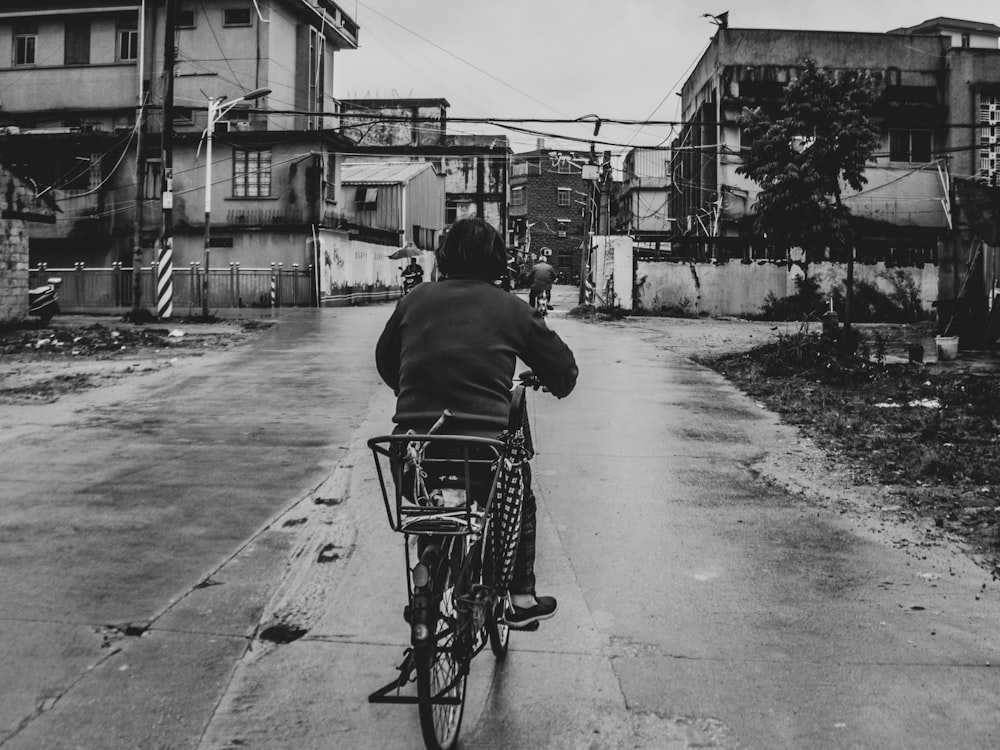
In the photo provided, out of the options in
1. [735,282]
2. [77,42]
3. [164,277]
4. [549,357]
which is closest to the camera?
[549,357]

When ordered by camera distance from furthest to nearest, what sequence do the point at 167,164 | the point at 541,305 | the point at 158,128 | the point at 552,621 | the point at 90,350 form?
1. the point at 158,128
2. the point at 167,164
3. the point at 90,350
4. the point at 541,305
5. the point at 552,621

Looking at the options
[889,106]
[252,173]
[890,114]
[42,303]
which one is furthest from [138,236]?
[890,114]

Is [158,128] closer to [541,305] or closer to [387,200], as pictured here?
[387,200]

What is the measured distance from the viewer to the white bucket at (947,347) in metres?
15.7

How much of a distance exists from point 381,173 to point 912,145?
2548 centimetres

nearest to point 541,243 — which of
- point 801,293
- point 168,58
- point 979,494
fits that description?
point 801,293

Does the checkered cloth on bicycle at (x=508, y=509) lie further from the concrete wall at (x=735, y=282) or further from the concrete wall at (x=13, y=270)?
the concrete wall at (x=735, y=282)

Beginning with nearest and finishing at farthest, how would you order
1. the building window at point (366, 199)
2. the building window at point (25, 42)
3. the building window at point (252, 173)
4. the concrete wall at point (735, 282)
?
the concrete wall at point (735, 282), the building window at point (252, 173), the building window at point (25, 42), the building window at point (366, 199)

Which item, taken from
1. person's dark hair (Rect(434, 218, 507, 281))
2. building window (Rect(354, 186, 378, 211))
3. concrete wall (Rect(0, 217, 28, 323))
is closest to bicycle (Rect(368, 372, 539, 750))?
person's dark hair (Rect(434, 218, 507, 281))

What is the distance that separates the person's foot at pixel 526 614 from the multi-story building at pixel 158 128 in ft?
111

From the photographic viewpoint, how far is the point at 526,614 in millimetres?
3941

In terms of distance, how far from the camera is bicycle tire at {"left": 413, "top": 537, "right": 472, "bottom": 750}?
9.96 feet

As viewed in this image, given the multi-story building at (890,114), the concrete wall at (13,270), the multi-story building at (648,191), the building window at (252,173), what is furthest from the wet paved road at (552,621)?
the multi-story building at (648,191)

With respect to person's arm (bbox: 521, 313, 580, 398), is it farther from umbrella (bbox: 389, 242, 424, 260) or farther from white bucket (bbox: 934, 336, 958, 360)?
umbrella (bbox: 389, 242, 424, 260)
